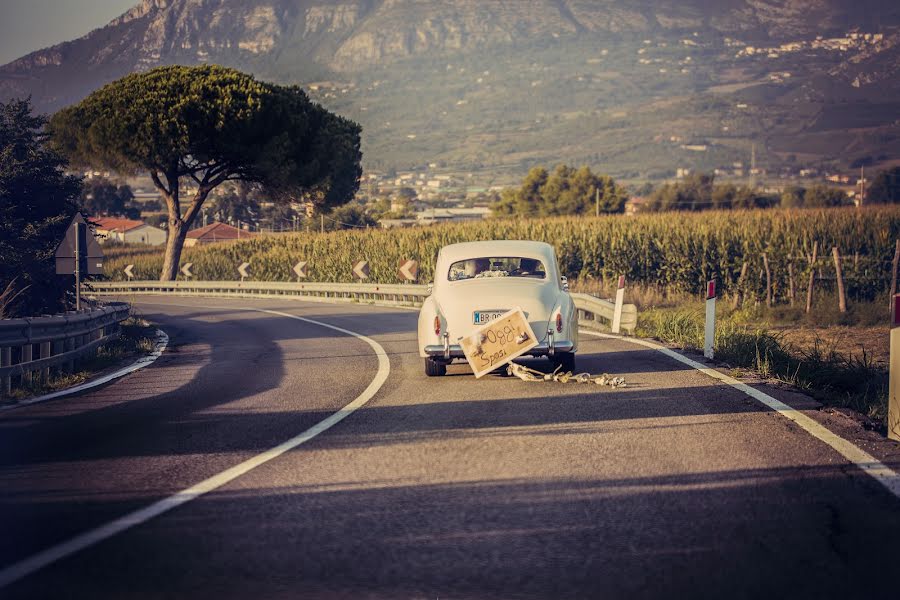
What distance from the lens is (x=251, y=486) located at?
712 cm

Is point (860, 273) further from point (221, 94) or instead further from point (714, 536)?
point (221, 94)

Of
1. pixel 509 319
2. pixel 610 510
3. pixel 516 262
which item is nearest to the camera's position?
pixel 610 510

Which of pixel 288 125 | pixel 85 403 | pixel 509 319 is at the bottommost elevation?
pixel 85 403

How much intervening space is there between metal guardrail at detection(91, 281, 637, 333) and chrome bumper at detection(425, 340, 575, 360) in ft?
24.6

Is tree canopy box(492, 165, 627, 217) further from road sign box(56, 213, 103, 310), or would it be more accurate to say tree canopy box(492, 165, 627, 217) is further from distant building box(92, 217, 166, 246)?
road sign box(56, 213, 103, 310)

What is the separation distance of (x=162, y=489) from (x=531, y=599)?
3.09 metres

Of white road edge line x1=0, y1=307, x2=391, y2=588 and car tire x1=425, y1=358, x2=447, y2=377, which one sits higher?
car tire x1=425, y1=358, x2=447, y2=377

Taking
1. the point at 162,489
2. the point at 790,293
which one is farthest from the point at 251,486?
the point at 790,293

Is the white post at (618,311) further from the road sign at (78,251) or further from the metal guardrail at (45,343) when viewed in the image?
the road sign at (78,251)

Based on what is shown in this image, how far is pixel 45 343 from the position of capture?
1365 cm

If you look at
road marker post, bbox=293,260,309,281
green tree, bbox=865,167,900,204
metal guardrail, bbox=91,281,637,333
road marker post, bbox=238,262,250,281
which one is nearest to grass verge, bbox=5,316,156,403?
metal guardrail, bbox=91,281,637,333

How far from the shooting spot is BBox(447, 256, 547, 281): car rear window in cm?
1398

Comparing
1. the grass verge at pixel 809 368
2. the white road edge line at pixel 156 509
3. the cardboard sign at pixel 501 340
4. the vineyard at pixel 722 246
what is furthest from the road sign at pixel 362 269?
the white road edge line at pixel 156 509

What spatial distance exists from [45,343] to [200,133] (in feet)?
128
